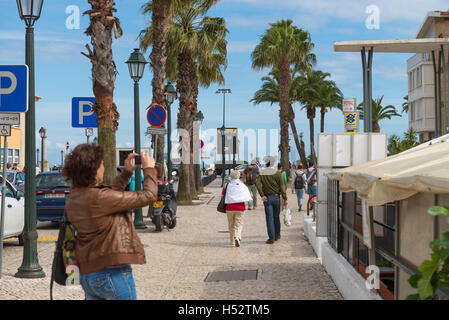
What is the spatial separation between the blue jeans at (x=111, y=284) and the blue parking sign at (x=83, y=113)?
10456mm

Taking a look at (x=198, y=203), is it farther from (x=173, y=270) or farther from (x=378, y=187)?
(x=378, y=187)

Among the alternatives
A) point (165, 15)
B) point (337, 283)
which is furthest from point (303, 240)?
point (165, 15)

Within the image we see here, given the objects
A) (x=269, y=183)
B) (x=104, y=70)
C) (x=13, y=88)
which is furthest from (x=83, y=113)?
(x=13, y=88)

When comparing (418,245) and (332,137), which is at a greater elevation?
(332,137)

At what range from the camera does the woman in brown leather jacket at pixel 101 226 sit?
3.90 metres

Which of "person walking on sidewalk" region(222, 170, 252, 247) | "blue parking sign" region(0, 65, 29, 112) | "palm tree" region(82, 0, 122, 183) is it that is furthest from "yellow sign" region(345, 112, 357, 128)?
"blue parking sign" region(0, 65, 29, 112)

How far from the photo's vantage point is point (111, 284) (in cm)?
389

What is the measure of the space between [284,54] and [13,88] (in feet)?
127

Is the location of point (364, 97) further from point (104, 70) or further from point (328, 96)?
point (328, 96)

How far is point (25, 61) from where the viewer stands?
939 cm

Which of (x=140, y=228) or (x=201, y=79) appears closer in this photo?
(x=140, y=228)

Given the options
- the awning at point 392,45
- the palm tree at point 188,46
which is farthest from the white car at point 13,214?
the palm tree at point 188,46

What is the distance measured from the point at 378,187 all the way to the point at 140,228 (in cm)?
1214

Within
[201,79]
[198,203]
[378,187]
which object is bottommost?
[198,203]
